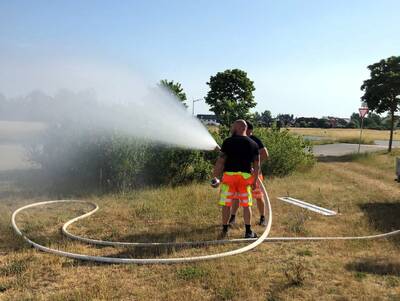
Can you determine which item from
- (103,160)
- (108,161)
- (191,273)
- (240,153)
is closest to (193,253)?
(191,273)

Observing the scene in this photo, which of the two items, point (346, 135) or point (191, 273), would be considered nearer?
point (191, 273)

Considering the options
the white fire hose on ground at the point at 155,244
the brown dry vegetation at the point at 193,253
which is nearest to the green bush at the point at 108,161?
the brown dry vegetation at the point at 193,253

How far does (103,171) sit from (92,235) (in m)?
3.78

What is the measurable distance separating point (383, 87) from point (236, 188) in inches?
727

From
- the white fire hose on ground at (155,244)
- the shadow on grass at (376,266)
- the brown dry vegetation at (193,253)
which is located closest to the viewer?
the brown dry vegetation at (193,253)

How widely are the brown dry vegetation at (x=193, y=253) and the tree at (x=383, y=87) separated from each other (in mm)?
14063

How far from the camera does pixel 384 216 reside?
8.67 m

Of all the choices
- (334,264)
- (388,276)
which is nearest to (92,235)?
(334,264)

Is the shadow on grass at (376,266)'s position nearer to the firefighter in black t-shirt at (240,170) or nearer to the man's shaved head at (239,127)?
the firefighter in black t-shirt at (240,170)

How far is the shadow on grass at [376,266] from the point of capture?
5457mm

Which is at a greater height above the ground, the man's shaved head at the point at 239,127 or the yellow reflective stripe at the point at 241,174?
the man's shaved head at the point at 239,127

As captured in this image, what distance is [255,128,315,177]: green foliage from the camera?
46.4ft

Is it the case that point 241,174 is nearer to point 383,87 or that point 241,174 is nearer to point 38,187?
point 38,187

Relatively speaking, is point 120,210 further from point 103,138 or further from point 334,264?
point 334,264
